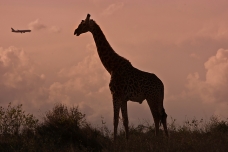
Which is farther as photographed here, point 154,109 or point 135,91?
point 135,91

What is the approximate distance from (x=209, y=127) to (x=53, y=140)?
254 inches

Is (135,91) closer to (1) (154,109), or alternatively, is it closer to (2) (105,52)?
(1) (154,109)

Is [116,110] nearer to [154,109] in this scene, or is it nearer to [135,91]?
[135,91]

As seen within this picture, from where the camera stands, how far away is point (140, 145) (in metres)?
13.5

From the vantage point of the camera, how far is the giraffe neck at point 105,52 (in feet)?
55.0

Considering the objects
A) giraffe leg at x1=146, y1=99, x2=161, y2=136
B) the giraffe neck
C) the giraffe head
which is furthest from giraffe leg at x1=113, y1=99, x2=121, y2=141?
the giraffe head

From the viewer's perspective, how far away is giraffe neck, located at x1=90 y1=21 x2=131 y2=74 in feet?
55.0

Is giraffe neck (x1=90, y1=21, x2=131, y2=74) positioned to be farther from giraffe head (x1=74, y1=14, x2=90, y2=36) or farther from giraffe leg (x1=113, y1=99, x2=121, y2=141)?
giraffe leg (x1=113, y1=99, x2=121, y2=141)

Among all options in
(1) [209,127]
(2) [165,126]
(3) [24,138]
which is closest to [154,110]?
(2) [165,126]

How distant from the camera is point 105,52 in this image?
1711 cm

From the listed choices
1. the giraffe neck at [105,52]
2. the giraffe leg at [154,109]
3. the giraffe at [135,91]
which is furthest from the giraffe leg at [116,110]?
the giraffe neck at [105,52]

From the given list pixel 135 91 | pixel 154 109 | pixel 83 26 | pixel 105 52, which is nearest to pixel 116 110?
pixel 135 91

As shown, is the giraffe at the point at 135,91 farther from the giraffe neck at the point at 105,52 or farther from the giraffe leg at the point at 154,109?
the giraffe neck at the point at 105,52

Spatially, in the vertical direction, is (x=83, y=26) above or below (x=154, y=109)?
above
